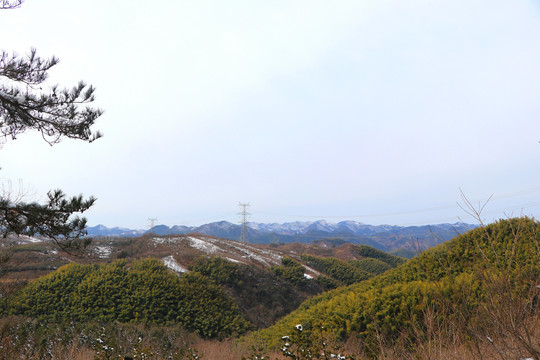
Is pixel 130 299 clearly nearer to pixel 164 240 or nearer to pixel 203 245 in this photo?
pixel 164 240

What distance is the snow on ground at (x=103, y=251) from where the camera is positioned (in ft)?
57.4

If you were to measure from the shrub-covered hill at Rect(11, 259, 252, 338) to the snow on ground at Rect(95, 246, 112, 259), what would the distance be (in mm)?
5582

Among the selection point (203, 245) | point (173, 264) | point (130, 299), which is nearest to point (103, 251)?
point (173, 264)

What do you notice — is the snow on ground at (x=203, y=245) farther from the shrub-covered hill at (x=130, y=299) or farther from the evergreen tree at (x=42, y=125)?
the evergreen tree at (x=42, y=125)

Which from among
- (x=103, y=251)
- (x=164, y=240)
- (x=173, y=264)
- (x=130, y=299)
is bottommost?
(x=130, y=299)

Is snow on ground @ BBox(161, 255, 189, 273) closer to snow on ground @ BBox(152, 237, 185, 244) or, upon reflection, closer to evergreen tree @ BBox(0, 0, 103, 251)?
snow on ground @ BBox(152, 237, 185, 244)

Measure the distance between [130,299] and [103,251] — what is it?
969cm

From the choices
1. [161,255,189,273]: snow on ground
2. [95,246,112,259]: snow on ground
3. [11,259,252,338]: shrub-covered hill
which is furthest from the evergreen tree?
[95,246,112,259]: snow on ground

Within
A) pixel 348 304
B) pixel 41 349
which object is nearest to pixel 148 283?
pixel 41 349

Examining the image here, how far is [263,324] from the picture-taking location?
13.3 metres

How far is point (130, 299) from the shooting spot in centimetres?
1072

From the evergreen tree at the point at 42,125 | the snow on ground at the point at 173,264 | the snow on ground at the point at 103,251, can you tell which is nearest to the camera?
the evergreen tree at the point at 42,125

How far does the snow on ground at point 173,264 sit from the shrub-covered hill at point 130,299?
69.6 inches

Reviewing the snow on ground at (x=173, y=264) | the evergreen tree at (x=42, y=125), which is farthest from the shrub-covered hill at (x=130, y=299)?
the evergreen tree at (x=42, y=125)
